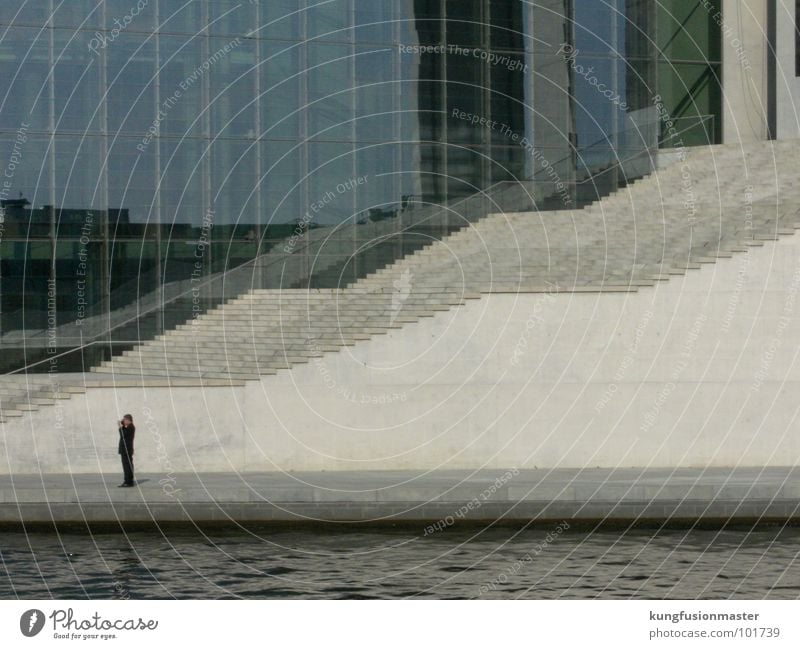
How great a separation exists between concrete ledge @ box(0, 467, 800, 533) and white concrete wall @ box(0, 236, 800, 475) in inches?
126

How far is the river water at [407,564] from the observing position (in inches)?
738

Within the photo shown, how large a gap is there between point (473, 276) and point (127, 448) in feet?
27.2

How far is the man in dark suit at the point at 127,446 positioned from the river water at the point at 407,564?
3.00 meters

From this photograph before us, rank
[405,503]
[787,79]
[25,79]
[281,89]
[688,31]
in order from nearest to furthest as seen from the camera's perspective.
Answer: [405,503], [25,79], [281,89], [787,79], [688,31]

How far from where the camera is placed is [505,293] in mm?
29500

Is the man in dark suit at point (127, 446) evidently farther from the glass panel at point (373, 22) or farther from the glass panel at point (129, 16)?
the glass panel at point (373, 22)

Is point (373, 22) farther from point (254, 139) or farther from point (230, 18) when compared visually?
point (254, 139)

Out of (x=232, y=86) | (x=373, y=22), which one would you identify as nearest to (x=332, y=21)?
(x=373, y=22)

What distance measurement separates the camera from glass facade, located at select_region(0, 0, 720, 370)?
112 ft

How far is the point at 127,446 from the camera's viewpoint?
26281 millimetres

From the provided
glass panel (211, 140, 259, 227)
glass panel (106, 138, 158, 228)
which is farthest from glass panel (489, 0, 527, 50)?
glass panel (106, 138, 158, 228)

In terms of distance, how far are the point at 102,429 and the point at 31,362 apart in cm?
543
